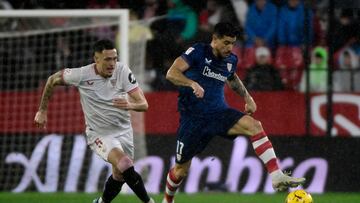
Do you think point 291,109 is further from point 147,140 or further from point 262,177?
point 147,140

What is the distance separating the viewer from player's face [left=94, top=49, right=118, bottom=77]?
1006 cm

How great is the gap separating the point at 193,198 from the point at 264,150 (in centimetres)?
355

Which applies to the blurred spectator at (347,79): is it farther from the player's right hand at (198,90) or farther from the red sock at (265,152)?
the player's right hand at (198,90)

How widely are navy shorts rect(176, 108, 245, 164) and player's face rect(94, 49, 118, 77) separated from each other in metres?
0.87

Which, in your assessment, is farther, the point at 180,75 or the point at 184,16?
the point at 184,16

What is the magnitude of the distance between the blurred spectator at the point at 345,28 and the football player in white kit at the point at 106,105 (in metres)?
5.48

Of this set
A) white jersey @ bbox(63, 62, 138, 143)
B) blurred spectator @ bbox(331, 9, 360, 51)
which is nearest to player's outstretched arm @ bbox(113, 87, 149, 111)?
white jersey @ bbox(63, 62, 138, 143)

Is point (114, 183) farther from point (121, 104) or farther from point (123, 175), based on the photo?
point (121, 104)

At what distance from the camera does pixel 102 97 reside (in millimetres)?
10359

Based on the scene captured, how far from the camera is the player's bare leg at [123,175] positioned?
9.96m

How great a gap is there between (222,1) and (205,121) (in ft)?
19.4

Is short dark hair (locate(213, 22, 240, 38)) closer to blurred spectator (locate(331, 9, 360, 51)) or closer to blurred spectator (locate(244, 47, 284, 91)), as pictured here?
blurred spectator (locate(244, 47, 284, 91))

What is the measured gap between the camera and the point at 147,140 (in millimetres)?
14734

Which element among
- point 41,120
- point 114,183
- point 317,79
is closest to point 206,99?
point 114,183
